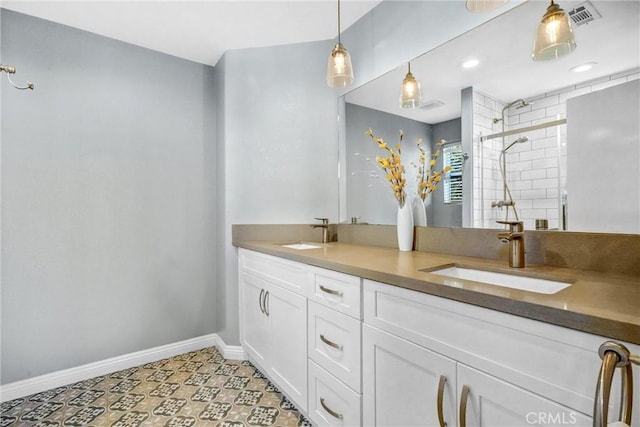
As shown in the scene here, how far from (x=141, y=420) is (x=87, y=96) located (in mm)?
2108

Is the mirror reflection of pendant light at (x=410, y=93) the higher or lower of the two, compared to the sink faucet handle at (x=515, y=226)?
higher

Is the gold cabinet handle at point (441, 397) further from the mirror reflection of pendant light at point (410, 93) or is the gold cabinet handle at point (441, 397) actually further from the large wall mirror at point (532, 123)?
the mirror reflection of pendant light at point (410, 93)

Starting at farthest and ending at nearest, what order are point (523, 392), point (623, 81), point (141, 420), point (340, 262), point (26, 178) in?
point (26, 178), point (141, 420), point (340, 262), point (623, 81), point (523, 392)

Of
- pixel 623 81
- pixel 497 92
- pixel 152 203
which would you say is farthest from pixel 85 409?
pixel 623 81

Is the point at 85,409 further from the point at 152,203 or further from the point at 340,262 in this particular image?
the point at 340,262

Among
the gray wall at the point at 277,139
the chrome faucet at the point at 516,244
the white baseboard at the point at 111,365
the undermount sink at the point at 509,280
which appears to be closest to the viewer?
the undermount sink at the point at 509,280

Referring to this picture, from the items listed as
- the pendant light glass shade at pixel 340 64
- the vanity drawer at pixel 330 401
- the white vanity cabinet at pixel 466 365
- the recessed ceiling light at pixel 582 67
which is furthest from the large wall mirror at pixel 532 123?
the vanity drawer at pixel 330 401

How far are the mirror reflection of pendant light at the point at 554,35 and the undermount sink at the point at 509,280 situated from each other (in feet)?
2.76

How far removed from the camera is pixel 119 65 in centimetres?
232

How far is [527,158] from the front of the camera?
135 centimetres

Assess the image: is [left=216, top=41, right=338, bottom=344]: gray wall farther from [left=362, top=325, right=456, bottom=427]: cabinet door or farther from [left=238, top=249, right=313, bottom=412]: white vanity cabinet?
[left=362, top=325, right=456, bottom=427]: cabinet door

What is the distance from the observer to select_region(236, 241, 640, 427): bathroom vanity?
700mm

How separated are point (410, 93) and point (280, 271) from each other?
1.27 m

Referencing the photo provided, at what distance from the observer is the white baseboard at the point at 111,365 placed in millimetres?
1969
